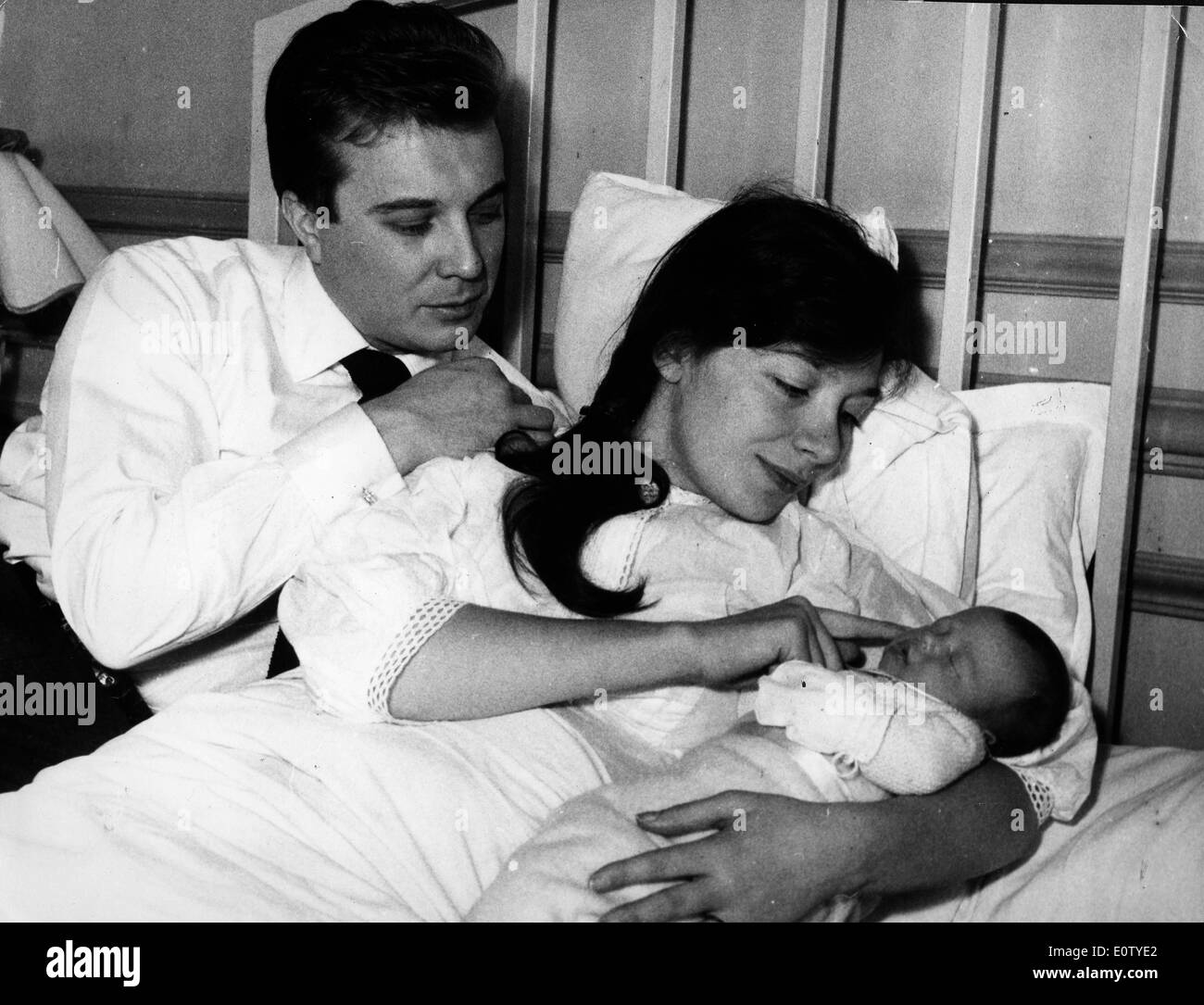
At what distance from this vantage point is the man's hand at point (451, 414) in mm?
1017

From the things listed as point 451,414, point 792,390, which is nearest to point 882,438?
point 792,390

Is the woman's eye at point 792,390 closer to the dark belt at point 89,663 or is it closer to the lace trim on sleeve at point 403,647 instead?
the lace trim on sleeve at point 403,647

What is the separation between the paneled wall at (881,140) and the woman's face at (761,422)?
0.77 feet

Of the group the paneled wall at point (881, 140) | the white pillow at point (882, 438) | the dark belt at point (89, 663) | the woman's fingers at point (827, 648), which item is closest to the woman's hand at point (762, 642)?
the woman's fingers at point (827, 648)

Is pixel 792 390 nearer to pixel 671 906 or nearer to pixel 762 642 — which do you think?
pixel 762 642

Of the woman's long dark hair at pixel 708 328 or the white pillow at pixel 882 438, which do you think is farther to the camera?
the white pillow at pixel 882 438

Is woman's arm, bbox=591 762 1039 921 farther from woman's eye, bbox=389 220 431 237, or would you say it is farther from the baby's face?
woman's eye, bbox=389 220 431 237

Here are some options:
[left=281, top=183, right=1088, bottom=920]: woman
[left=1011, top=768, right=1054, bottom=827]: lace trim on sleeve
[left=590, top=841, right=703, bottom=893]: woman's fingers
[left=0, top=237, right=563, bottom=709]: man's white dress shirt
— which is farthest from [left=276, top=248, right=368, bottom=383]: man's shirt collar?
[left=1011, top=768, right=1054, bottom=827]: lace trim on sleeve

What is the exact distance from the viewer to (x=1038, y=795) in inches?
36.9

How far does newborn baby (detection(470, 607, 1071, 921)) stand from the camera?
82 centimetres

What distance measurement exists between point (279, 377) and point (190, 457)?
115mm

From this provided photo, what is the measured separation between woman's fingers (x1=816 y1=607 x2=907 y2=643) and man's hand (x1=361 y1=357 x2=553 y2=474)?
0.30m
